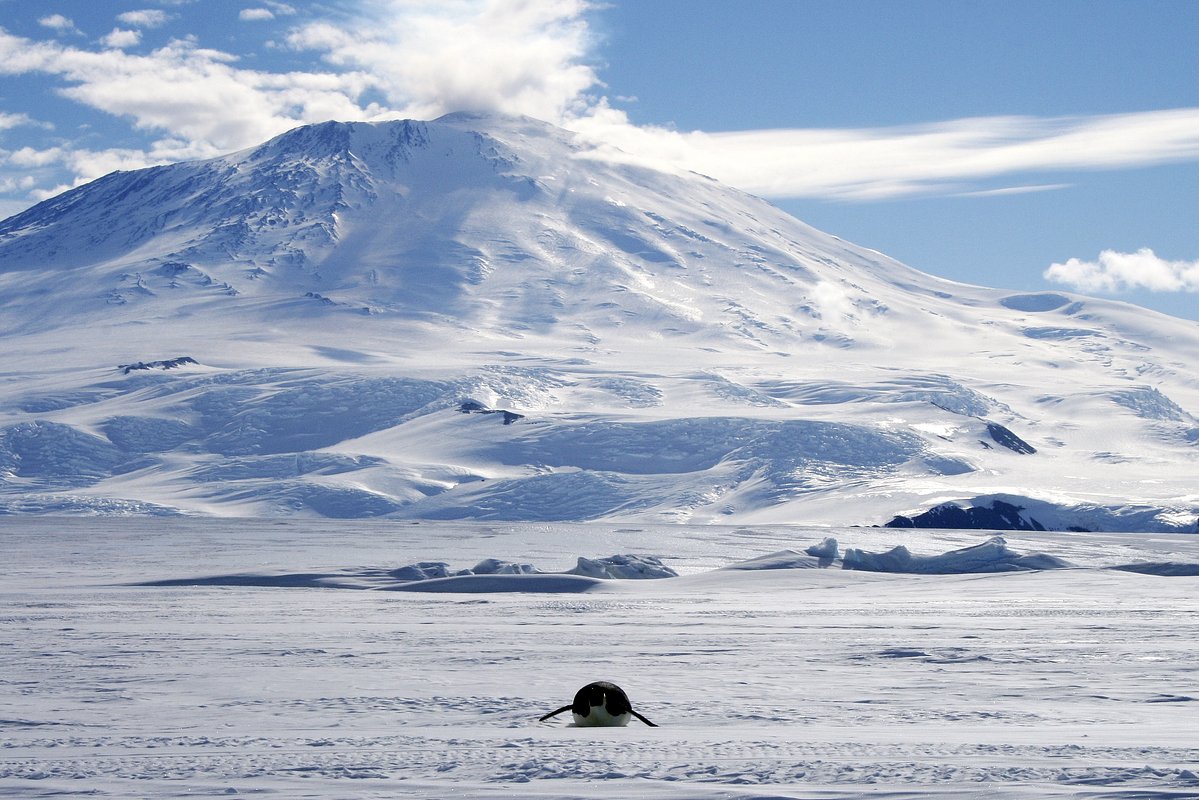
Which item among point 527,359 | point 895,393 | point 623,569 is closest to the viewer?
point 623,569

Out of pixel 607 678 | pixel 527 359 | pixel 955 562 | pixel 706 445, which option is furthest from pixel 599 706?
pixel 527 359

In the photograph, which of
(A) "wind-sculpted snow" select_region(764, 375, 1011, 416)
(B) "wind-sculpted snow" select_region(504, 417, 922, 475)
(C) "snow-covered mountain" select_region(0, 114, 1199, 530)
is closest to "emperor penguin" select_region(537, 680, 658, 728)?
(C) "snow-covered mountain" select_region(0, 114, 1199, 530)

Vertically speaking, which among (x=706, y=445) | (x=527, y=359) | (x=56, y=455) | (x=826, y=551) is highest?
(x=527, y=359)

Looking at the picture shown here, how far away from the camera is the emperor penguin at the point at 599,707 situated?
9.66 metres

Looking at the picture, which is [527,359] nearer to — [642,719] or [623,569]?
[623,569]

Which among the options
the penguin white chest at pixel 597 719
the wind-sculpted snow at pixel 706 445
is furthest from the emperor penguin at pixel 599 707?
the wind-sculpted snow at pixel 706 445

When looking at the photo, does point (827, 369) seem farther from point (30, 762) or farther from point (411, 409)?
point (30, 762)

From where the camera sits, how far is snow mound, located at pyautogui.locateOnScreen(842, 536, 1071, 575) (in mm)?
29234

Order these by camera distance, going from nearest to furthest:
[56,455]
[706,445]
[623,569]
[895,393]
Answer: [623,569] < [706,445] < [56,455] < [895,393]

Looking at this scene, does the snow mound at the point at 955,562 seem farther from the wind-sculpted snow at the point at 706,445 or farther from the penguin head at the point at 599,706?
the wind-sculpted snow at the point at 706,445

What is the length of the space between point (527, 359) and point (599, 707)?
10520 cm

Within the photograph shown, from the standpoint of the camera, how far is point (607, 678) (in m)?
12.2

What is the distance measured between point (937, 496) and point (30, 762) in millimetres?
57093

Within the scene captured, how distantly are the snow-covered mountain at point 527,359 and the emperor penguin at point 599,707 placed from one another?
50.4m
